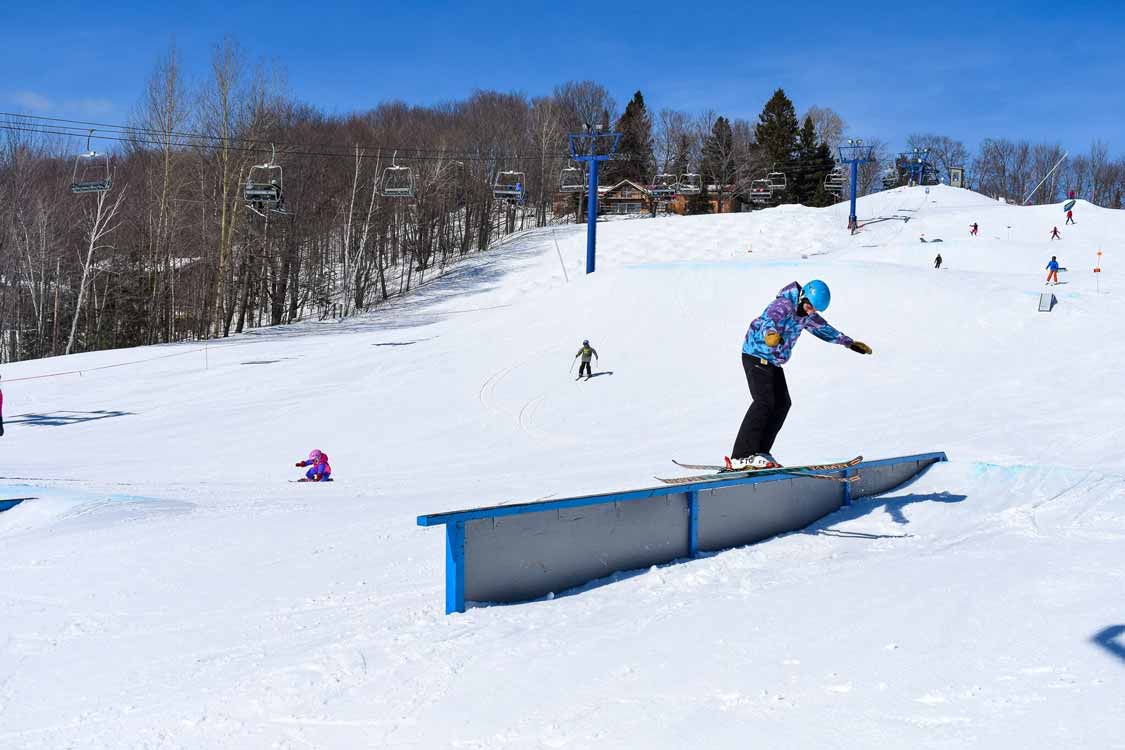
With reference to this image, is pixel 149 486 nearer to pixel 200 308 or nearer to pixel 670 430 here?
pixel 670 430

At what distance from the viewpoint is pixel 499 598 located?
5012mm

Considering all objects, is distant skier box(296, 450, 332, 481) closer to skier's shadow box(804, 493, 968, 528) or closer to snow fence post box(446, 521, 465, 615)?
skier's shadow box(804, 493, 968, 528)

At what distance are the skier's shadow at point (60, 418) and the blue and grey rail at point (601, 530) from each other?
16.1m

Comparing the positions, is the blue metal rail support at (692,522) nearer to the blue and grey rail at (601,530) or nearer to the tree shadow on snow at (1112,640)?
the blue and grey rail at (601,530)

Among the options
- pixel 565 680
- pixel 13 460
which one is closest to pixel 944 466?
pixel 565 680

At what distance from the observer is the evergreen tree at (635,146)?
89438 millimetres

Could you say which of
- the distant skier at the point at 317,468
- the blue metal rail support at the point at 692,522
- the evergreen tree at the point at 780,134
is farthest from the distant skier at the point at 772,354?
the evergreen tree at the point at 780,134

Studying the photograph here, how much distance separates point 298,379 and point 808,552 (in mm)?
19213

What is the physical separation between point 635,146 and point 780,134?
15356mm

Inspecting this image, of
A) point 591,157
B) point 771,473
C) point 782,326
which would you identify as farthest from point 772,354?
point 591,157

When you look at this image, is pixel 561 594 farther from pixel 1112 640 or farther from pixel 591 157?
pixel 591 157

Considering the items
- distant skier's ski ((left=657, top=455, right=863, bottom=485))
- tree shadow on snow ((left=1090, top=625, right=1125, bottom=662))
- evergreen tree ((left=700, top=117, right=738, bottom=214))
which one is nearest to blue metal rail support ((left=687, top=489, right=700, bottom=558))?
distant skier's ski ((left=657, top=455, right=863, bottom=485))

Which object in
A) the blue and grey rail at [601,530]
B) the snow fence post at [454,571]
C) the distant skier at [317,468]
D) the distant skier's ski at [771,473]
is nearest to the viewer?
the snow fence post at [454,571]

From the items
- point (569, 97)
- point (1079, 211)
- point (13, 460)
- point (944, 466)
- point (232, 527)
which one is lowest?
point (13, 460)
